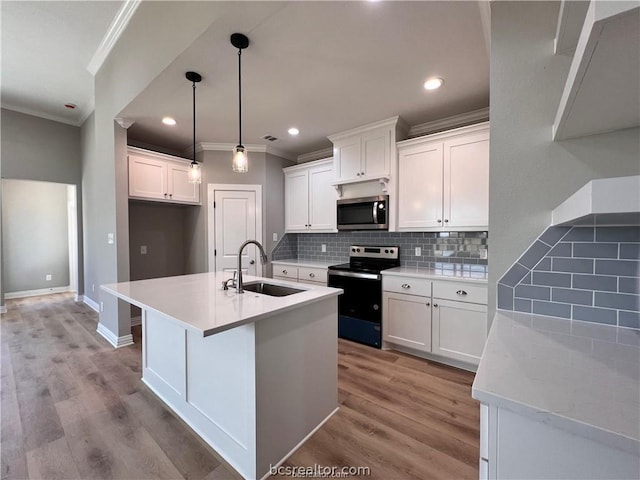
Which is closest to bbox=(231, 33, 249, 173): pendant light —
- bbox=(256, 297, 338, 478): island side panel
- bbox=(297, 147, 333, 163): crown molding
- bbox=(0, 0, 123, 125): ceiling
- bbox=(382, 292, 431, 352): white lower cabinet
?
bbox=(256, 297, 338, 478): island side panel

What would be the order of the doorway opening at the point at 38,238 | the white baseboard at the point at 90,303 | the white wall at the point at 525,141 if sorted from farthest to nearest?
the doorway opening at the point at 38,238 → the white baseboard at the point at 90,303 → the white wall at the point at 525,141

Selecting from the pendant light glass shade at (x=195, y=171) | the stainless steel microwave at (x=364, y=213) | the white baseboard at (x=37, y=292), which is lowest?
the white baseboard at (x=37, y=292)

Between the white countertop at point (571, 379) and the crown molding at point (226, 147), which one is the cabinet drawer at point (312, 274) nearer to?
the crown molding at point (226, 147)

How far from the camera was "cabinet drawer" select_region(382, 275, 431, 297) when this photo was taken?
2662mm

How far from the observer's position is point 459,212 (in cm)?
272

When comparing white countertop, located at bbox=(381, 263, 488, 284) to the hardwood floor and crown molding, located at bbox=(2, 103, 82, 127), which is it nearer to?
the hardwood floor

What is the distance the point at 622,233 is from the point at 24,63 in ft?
16.9

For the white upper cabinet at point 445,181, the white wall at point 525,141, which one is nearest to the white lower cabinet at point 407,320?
the white upper cabinet at point 445,181

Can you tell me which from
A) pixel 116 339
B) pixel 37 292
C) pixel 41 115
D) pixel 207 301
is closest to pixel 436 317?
pixel 207 301

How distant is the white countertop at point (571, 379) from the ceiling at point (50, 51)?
3502 millimetres

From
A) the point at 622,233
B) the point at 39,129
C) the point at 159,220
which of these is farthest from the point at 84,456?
the point at 39,129

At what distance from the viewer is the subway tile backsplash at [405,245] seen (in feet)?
9.49

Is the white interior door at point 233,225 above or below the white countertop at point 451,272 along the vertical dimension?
above

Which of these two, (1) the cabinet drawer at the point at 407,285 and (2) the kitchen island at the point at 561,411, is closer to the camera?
(2) the kitchen island at the point at 561,411
